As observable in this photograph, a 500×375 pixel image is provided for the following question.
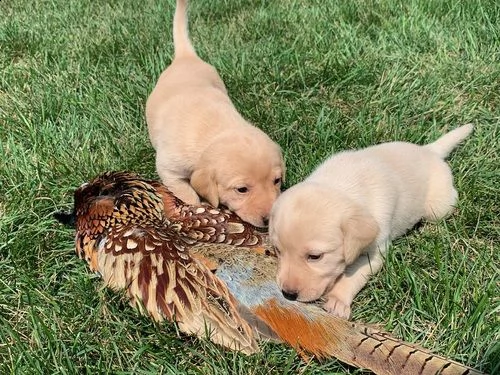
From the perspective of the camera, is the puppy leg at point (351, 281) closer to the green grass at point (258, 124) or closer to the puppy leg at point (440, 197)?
the green grass at point (258, 124)

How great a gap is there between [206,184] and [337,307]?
103cm

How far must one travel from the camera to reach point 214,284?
226cm

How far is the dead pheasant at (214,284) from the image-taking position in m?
2.04

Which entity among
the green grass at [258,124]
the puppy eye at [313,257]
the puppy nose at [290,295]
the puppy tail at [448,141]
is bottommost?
the green grass at [258,124]

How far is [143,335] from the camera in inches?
92.8

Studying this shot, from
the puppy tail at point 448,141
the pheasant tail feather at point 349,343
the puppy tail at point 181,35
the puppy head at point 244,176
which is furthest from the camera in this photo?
the puppy tail at point 181,35

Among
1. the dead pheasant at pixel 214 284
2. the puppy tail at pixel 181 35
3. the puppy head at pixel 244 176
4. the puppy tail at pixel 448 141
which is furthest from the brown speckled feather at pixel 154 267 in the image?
the puppy tail at pixel 181 35

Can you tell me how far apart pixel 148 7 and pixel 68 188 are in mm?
3596

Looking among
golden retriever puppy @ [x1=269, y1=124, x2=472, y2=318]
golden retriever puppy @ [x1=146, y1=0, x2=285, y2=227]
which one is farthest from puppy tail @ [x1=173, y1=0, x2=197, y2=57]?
golden retriever puppy @ [x1=269, y1=124, x2=472, y2=318]

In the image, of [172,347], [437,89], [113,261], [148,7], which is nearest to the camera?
[172,347]

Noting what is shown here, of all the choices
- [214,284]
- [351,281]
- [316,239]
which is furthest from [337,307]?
[214,284]

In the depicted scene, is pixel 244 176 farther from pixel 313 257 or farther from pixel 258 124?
pixel 258 124

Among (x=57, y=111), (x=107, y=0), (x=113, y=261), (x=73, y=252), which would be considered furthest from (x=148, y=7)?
(x=113, y=261)

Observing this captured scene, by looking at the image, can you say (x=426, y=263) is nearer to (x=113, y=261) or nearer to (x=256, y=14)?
(x=113, y=261)
